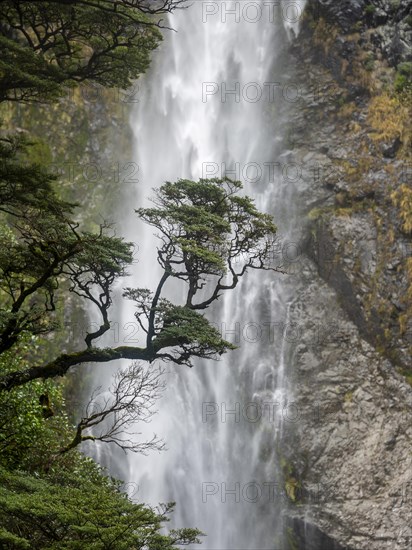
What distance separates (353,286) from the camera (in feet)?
82.1

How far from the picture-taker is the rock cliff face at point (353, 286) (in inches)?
825

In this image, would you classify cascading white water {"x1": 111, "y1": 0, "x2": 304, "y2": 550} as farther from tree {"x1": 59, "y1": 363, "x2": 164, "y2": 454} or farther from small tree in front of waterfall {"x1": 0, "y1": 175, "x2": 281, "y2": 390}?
small tree in front of waterfall {"x1": 0, "y1": 175, "x2": 281, "y2": 390}

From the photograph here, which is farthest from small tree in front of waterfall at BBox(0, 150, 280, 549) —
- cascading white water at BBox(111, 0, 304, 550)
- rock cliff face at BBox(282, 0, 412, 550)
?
rock cliff face at BBox(282, 0, 412, 550)

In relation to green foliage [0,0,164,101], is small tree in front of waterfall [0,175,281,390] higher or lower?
lower

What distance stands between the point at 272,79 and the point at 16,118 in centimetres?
1339

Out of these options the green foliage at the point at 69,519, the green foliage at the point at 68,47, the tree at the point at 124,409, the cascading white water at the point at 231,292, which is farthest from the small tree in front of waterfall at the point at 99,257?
the cascading white water at the point at 231,292

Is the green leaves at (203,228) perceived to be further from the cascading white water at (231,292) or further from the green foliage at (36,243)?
the cascading white water at (231,292)

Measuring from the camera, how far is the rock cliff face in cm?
2095

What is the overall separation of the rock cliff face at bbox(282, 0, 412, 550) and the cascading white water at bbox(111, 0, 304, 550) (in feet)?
3.57

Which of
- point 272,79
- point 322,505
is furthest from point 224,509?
point 272,79

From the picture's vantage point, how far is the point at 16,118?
28.1 metres

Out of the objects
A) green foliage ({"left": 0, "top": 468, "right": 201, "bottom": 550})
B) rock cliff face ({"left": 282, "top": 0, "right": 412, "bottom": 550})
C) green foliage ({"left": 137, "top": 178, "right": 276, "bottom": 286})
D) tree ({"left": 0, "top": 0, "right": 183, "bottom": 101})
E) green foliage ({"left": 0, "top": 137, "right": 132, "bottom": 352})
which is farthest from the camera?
rock cliff face ({"left": 282, "top": 0, "right": 412, "bottom": 550})

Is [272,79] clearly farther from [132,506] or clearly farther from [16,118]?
[132,506]

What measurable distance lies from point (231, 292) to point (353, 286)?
17.1 feet
